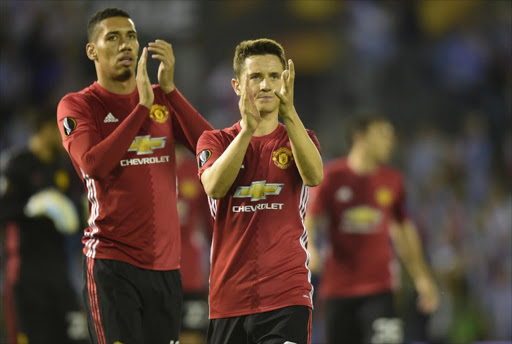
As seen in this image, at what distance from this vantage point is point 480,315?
1206 centimetres

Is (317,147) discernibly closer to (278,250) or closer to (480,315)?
(278,250)

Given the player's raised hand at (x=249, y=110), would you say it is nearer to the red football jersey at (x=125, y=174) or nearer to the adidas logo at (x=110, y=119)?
the red football jersey at (x=125, y=174)

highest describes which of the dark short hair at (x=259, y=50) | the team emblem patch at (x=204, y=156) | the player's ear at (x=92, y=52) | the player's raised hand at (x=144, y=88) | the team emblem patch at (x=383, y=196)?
the player's ear at (x=92, y=52)

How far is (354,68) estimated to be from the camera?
14992 millimetres

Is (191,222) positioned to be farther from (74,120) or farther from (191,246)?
(74,120)

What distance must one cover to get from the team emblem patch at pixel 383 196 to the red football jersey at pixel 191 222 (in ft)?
6.99

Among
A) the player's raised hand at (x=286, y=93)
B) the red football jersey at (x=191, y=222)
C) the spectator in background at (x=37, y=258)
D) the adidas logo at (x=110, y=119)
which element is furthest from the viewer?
the red football jersey at (x=191, y=222)

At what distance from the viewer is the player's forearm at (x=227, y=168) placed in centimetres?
441

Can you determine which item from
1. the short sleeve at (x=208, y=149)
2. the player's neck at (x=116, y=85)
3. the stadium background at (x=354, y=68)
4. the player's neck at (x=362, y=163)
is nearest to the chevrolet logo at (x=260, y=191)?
the short sleeve at (x=208, y=149)

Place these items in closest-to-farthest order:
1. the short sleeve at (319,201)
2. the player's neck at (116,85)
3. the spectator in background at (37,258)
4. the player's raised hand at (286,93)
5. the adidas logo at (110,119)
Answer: the player's raised hand at (286,93), the adidas logo at (110,119), the player's neck at (116,85), the spectator in background at (37,258), the short sleeve at (319,201)

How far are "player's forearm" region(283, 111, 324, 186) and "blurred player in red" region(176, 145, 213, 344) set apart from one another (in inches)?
216

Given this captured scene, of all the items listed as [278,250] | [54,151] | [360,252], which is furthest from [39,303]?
[278,250]

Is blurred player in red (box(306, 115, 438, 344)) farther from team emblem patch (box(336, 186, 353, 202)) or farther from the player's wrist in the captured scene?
the player's wrist

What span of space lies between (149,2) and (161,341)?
1006 centimetres
